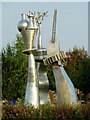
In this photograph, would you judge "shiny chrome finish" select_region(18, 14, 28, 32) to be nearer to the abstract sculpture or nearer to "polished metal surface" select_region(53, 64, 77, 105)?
the abstract sculpture

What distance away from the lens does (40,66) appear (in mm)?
10180

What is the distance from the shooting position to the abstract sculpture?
8.85 m

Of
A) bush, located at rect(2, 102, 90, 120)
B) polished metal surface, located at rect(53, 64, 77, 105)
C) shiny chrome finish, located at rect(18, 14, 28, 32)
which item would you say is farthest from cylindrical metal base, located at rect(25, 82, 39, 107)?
bush, located at rect(2, 102, 90, 120)

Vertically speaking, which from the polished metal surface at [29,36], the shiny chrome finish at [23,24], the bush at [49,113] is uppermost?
the shiny chrome finish at [23,24]

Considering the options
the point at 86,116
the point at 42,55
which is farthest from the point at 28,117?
the point at 42,55

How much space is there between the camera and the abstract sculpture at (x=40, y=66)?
885cm

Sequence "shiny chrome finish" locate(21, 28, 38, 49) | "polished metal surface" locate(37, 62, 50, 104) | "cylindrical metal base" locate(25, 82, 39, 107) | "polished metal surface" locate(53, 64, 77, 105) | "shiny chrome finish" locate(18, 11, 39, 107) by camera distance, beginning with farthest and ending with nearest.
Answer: "polished metal surface" locate(37, 62, 50, 104) < "shiny chrome finish" locate(21, 28, 38, 49) < "shiny chrome finish" locate(18, 11, 39, 107) < "cylindrical metal base" locate(25, 82, 39, 107) < "polished metal surface" locate(53, 64, 77, 105)

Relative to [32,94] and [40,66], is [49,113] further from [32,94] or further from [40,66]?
[40,66]

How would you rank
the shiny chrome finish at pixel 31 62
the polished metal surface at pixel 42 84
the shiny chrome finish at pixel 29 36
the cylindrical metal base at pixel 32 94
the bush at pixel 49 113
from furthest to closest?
the polished metal surface at pixel 42 84
the shiny chrome finish at pixel 29 36
the shiny chrome finish at pixel 31 62
the cylindrical metal base at pixel 32 94
the bush at pixel 49 113

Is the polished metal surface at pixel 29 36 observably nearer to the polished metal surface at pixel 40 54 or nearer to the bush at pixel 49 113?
the polished metal surface at pixel 40 54

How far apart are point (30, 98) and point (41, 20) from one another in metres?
3.12

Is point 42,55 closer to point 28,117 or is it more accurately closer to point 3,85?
point 28,117

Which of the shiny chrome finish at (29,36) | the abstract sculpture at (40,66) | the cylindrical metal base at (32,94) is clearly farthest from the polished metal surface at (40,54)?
the cylindrical metal base at (32,94)

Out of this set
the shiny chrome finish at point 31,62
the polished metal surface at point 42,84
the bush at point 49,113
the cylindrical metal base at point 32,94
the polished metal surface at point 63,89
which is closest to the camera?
the bush at point 49,113
